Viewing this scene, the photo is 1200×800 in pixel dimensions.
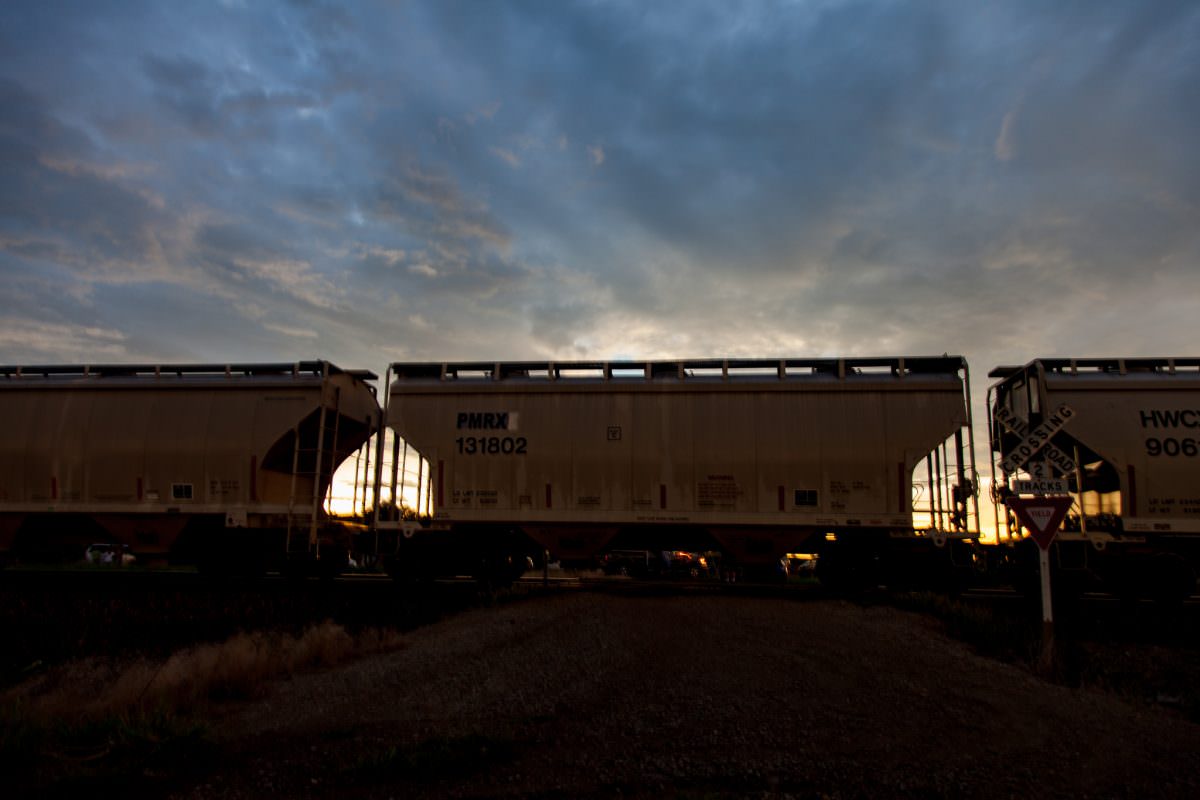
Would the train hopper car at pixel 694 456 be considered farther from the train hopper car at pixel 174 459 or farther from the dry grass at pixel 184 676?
the dry grass at pixel 184 676

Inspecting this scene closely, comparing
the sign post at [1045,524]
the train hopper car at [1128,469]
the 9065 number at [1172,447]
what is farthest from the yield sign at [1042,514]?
the 9065 number at [1172,447]

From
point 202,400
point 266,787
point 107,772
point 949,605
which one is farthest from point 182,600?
point 949,605

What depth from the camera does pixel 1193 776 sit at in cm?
502

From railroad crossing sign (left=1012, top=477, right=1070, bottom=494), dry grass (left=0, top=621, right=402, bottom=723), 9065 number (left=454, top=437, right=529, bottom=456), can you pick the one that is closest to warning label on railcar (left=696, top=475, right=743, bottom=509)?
9065 number (left=454, top=437, right=529, bottom=456)

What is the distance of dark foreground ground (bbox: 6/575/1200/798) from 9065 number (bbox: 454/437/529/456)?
17.4 ft

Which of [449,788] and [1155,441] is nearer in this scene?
[449,788]

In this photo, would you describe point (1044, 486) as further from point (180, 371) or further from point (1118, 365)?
point (180, 371)

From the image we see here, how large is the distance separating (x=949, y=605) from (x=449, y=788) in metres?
9.64

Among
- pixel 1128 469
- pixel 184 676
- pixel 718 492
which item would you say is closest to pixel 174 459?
pixel 184 676

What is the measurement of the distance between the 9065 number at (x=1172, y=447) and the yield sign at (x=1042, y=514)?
5.80 meters

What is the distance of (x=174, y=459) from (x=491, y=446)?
257 inches

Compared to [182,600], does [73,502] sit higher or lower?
higher

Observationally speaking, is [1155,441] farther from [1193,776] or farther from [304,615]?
[304,615]

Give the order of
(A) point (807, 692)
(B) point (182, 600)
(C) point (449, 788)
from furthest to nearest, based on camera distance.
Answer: (B) point (182, 600), (A) point (807, 692), (C) point (449, 788)
